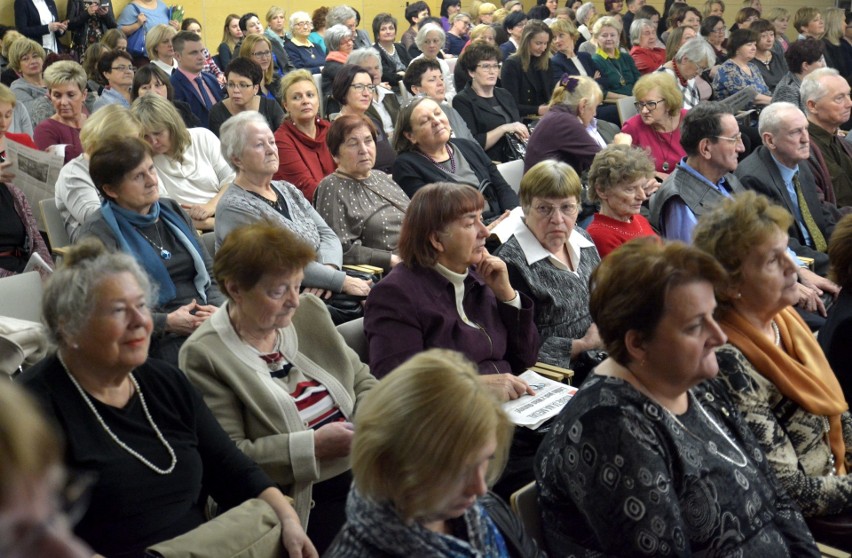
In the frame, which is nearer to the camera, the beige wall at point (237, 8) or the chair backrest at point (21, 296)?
the chair backrest at point (21, 296)

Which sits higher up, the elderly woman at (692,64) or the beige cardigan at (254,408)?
the beige cardigan at (254,408)

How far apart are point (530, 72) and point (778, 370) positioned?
214 inches

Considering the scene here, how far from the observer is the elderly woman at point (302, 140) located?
4.99 m

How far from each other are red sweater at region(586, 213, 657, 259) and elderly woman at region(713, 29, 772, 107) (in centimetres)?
418

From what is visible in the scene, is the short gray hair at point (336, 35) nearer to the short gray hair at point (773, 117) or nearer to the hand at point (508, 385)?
the short gray hair at point (773, 117)

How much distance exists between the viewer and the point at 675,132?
5.73 meters

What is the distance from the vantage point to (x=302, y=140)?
510cm

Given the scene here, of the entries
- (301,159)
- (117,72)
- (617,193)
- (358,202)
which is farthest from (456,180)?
(117,72)

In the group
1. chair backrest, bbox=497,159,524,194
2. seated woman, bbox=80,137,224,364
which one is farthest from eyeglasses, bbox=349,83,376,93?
seated woman, bbox=80,137,224,364

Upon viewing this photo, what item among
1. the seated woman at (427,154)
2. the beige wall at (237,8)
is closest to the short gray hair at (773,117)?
the seated woman at (427,154)

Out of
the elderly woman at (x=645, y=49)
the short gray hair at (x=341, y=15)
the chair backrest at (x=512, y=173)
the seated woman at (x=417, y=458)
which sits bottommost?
the elderly woman at (x=645, y=49)

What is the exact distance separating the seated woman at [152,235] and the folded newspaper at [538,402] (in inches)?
43.2

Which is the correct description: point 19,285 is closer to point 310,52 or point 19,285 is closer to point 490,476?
point 490,476

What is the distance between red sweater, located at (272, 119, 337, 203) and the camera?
4973mm
